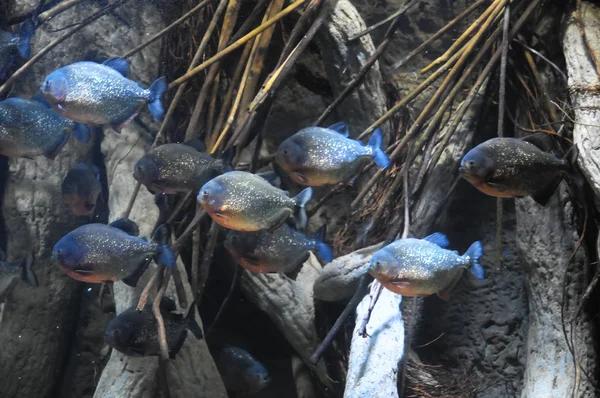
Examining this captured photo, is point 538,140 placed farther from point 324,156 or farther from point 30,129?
point 30,129

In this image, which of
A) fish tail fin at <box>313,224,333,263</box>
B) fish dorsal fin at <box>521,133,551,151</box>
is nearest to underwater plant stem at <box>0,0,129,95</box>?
fish tail fin at <box>313,224,333,263</box>

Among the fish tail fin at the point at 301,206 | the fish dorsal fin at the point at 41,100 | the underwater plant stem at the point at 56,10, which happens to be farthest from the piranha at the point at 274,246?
the underwater plant stem at the point at 56,10

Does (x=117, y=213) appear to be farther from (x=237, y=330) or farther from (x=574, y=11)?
(x=574, y=11)

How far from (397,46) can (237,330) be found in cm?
304

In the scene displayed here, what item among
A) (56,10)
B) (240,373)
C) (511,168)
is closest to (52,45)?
(56,10)

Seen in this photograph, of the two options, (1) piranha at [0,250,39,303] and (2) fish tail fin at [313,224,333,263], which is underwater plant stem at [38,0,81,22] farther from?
(2) fish tail fin at [313,224,333,263]

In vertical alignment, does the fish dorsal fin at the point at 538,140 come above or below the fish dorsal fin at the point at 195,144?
above

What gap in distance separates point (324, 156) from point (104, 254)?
1.35 meters

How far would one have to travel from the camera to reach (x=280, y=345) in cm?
530

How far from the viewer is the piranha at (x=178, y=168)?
10.1ft

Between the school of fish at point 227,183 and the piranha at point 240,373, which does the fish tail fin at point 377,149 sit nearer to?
the school of fish at point 227,183

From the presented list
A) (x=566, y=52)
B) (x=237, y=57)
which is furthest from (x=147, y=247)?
(x=566, y=52)

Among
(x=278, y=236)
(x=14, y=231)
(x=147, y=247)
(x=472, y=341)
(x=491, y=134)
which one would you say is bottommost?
(x=14, y=231)

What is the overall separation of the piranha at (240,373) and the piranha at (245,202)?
1.90m
